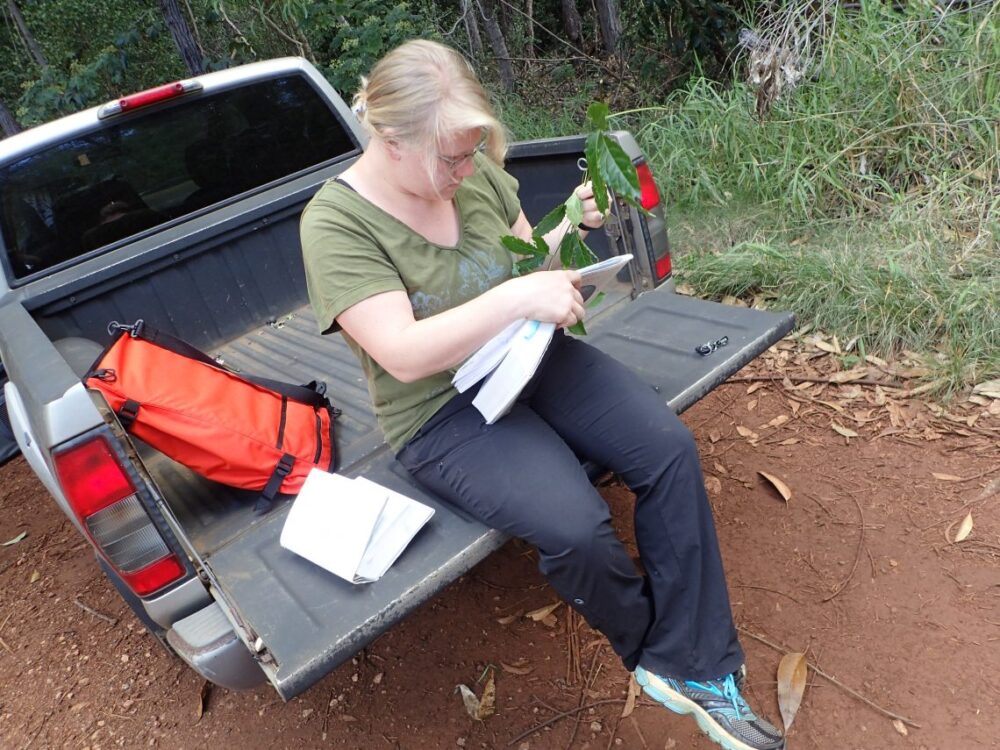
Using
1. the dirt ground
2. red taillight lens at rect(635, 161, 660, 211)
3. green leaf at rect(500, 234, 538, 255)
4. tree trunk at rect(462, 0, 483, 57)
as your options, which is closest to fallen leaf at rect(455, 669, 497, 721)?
the dirt ground

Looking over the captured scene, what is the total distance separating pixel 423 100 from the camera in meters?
1.73

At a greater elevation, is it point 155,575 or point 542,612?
point 155,575

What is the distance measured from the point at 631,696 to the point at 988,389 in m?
1.98

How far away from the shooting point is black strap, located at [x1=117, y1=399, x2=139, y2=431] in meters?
2.07

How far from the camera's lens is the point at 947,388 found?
3.12 metres

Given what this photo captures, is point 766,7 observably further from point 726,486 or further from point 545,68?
point 726,486

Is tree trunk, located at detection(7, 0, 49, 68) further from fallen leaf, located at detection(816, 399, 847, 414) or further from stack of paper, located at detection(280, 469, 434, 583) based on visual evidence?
fallen leaf, located at detection(816, 399, 847, 414)

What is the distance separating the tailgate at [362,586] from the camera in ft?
5.65

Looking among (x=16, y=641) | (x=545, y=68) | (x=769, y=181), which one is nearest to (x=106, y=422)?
(x=16, y=641)

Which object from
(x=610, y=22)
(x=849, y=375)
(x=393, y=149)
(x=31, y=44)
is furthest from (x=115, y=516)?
(x=31, y=44)

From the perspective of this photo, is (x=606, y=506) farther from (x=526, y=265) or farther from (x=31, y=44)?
(x=31, y=44)

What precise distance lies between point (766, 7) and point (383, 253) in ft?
14.6

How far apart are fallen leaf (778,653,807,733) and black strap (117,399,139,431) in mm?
1952

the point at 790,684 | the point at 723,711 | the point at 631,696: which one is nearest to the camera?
the point at 723,711
